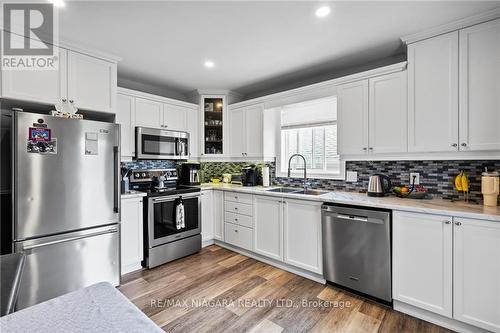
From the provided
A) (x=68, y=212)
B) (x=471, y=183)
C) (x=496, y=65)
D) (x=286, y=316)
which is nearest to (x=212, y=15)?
(x=68, y=212)

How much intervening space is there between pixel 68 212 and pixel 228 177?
7.88 ft

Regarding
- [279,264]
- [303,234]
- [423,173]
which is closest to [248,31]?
[303,234]

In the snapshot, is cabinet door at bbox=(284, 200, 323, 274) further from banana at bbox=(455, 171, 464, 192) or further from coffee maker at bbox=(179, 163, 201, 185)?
coffee maker at bbox=(179, 163, 201, 185)

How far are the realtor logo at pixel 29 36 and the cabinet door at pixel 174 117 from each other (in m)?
1.41

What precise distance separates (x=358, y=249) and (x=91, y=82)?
3238 millimetres

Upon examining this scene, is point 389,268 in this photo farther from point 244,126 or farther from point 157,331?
point 244,126

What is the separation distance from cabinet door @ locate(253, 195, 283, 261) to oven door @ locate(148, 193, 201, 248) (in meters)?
0.90

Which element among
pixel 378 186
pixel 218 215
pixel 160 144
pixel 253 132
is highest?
pixel 253 132

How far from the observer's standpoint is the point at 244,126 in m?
3.81

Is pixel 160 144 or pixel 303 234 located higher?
pixel 160 144

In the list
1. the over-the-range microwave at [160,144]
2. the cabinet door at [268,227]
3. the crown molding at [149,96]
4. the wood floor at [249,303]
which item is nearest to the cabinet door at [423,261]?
the wood floor at [249,303]

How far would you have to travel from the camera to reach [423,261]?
6.39 ft

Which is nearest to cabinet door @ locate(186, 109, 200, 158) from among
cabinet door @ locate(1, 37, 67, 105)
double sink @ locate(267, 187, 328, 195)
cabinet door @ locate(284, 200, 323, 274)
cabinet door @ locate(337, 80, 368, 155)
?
double sink @ locate(267, 187, 328, 195)

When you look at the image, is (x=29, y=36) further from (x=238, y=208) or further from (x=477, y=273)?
(x=477, y=273)
